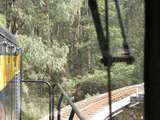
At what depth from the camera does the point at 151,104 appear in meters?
1.40

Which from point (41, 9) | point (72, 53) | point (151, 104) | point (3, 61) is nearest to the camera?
point (151, 104)

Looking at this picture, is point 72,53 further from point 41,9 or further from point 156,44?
point 156,44

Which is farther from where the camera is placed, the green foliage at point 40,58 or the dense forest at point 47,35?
the green foliage at point 40,58

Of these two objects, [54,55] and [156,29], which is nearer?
[156,29]

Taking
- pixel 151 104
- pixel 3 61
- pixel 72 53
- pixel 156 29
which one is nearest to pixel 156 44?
pixel 156 29

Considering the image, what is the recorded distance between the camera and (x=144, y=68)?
4.66ft

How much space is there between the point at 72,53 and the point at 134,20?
53.0 ft

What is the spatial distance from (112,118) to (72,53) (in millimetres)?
16108

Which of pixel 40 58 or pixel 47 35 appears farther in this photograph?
pixel 47 35

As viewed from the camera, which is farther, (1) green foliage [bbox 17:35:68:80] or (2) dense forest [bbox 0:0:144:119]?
(1) green foliage [bbox 17:35:68:80]

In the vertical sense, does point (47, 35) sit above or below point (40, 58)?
above

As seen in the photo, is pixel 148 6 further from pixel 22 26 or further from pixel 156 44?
pixel 22 26

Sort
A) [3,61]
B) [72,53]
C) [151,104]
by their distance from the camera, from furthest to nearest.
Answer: [72,53], [3,61], [151,104]

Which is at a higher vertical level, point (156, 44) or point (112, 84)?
point (156, 44)
